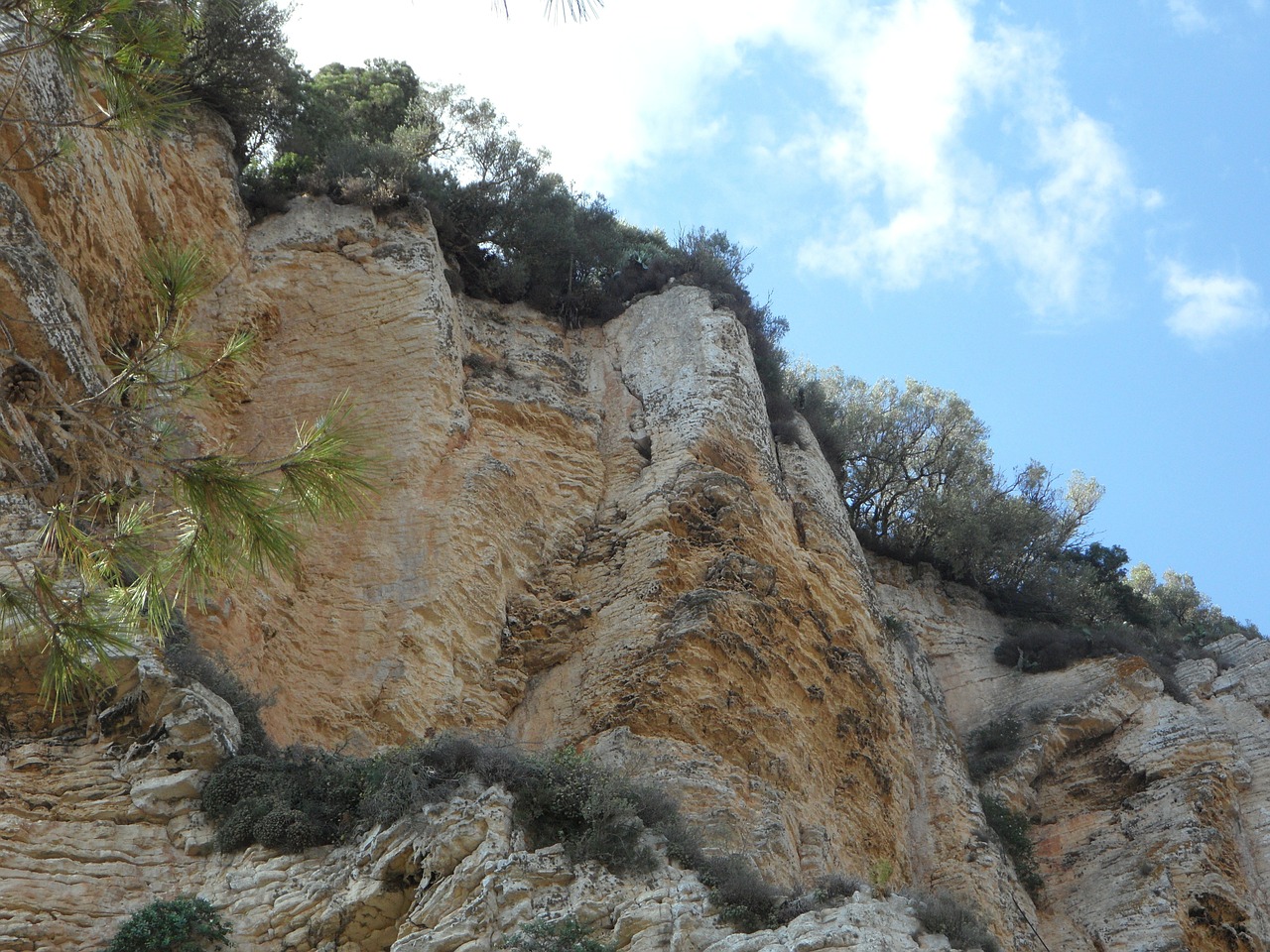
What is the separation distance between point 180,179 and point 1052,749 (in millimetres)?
11649

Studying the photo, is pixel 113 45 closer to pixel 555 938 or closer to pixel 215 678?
pixel 215 678

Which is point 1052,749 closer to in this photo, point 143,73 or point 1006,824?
point 1006,824

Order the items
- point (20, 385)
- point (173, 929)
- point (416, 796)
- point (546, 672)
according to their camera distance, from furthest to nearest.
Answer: point (546, 672), point (20, 385), point (416, 796), point (173, 929)

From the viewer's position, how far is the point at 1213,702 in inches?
639

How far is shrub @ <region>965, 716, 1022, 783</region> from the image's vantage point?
596 inches

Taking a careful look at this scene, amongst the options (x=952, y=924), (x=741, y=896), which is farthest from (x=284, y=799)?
(x=952, y=924)

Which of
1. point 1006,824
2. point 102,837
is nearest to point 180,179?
point 102,837

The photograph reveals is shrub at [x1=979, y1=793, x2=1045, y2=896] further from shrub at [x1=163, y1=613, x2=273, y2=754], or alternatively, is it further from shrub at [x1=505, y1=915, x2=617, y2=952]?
shrub at [x1=163, y1=613, x2=273, y2=754]

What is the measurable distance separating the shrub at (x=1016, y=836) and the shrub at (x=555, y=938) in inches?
284

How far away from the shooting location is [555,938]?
25.9 ft

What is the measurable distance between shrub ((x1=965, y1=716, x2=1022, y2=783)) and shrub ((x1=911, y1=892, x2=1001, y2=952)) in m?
6.38

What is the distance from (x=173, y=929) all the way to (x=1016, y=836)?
31.0 ft

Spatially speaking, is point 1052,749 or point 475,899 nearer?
point 475,899

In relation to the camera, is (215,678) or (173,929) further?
(215,678)
